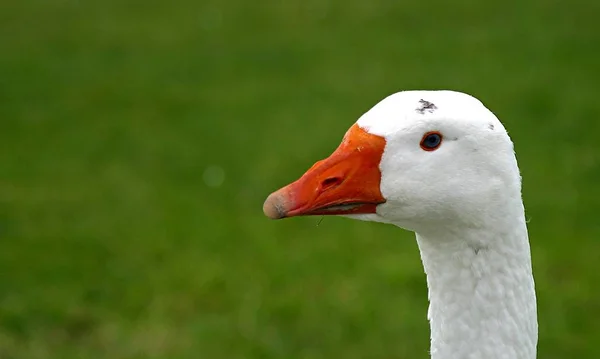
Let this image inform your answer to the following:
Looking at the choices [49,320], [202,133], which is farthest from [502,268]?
[202,133]

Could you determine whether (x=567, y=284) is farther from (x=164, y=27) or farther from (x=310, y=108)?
(x=164, y=27)

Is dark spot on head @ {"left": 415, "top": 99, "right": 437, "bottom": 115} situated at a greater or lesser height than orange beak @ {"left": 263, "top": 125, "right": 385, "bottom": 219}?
greater

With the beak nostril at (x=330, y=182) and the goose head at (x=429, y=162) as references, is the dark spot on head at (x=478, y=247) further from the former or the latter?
the beak nostril at (x=330, y=182)

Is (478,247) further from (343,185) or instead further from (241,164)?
(241,164)

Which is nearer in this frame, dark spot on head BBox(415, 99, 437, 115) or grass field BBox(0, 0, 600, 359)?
dark spot on head BBox(415, 99, 437, 115)

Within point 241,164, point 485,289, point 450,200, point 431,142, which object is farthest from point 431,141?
point 241,164

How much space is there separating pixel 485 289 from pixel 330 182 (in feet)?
1.65

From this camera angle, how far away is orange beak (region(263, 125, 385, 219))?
2.27 m

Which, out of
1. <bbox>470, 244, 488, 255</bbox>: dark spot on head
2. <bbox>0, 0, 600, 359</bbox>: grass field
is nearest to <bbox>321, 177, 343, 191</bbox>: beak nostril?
<bbox>470, 244, 488, 255</bbox>: dark spot on head

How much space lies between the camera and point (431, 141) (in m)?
2.24

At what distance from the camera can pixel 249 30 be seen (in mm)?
10344

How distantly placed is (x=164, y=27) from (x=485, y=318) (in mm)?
8815

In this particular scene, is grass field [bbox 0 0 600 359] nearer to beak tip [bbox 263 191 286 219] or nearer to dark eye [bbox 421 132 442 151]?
beak tip [bbox 263 191 286 219]

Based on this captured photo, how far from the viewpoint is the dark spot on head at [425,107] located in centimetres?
223
